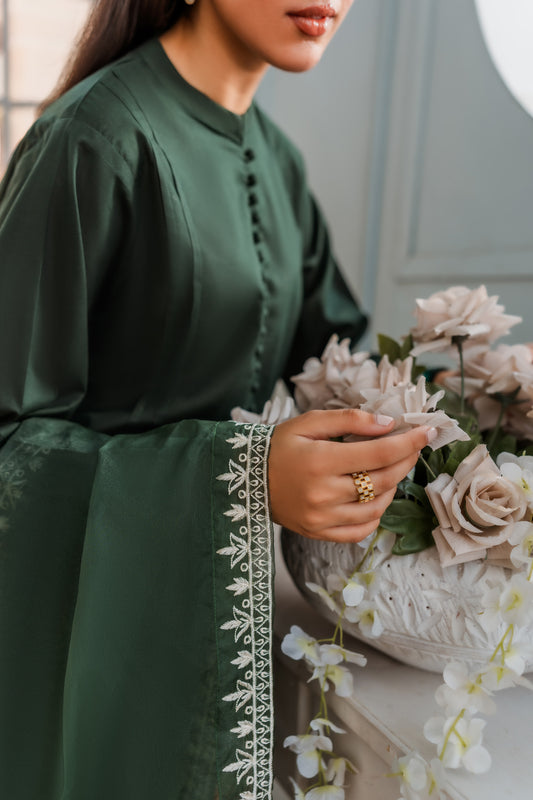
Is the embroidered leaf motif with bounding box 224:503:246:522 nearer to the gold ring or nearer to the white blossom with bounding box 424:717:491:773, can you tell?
the gold ring

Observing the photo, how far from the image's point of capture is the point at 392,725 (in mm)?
537

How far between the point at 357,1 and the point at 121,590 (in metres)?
1.26

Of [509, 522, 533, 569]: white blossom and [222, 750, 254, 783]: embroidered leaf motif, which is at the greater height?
[509, 522, 533, 569]: white blossom

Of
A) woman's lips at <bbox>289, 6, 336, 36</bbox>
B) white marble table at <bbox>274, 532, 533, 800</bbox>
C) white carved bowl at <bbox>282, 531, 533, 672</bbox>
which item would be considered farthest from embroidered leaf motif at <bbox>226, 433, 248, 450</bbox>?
woman's lips at <bbox>289, 6, 336, 36</bbox>

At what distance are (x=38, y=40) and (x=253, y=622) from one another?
4.36 feet

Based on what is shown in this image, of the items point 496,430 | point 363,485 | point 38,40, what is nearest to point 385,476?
point 363,485

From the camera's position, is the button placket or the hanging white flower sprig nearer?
the hanging white flower sprig

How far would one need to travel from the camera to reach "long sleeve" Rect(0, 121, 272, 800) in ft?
1.75

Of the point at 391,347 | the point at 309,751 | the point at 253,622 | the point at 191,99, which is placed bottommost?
the point at 309,751

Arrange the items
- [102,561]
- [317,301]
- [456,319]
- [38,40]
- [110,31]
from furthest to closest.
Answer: [38,40], [317,301], [110,31], [456,319], [102,561]

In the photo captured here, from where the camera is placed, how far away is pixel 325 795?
54 centimetres

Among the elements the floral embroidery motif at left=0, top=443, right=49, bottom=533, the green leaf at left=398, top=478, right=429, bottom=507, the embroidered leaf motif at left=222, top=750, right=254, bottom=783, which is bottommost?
the embroidered leaf motif at left=222, top=750, right=254, bottom=783

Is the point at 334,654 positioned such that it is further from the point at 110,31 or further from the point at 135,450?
the point at 110,31

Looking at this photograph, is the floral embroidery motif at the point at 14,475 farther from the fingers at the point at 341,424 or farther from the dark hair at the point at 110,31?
the dark hair at the point at 110,31
